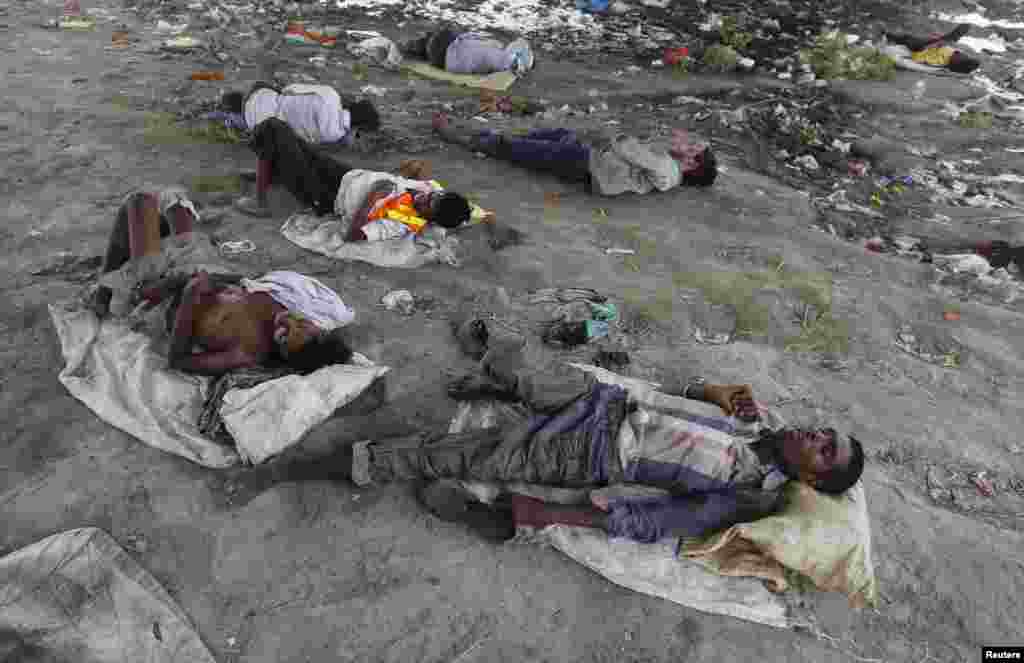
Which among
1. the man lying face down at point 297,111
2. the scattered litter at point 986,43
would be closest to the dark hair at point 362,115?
the man lying face down at point 297,111

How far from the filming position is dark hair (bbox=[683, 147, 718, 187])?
16.2 ft

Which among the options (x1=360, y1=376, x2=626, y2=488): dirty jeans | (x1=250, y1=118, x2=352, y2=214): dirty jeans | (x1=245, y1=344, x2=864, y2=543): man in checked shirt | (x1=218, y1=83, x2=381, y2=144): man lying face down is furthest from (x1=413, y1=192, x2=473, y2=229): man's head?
(x1=360, y1=376, x2=626, y2=488): dirty jeans

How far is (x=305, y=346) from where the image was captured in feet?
9.30

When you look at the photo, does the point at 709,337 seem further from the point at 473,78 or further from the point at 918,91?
the point at 918,91

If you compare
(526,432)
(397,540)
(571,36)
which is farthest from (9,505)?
(571,36)

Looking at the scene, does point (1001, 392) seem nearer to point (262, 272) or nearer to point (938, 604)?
point (938, 604)

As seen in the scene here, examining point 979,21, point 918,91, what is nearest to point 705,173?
point 918,91

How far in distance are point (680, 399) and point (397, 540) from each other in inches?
51.5

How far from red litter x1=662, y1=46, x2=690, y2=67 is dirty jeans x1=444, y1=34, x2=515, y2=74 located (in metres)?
2.09

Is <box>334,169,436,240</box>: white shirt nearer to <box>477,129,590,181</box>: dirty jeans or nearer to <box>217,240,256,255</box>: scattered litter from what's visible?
<box>217,240,256,255</box>: scattered litter

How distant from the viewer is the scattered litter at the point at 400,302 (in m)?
3.46

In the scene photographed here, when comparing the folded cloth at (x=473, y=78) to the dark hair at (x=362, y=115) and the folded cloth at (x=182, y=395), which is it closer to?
the dark hair at (x=362, y=115)

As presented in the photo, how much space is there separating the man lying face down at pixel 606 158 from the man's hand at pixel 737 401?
247cm

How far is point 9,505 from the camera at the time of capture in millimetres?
2252
